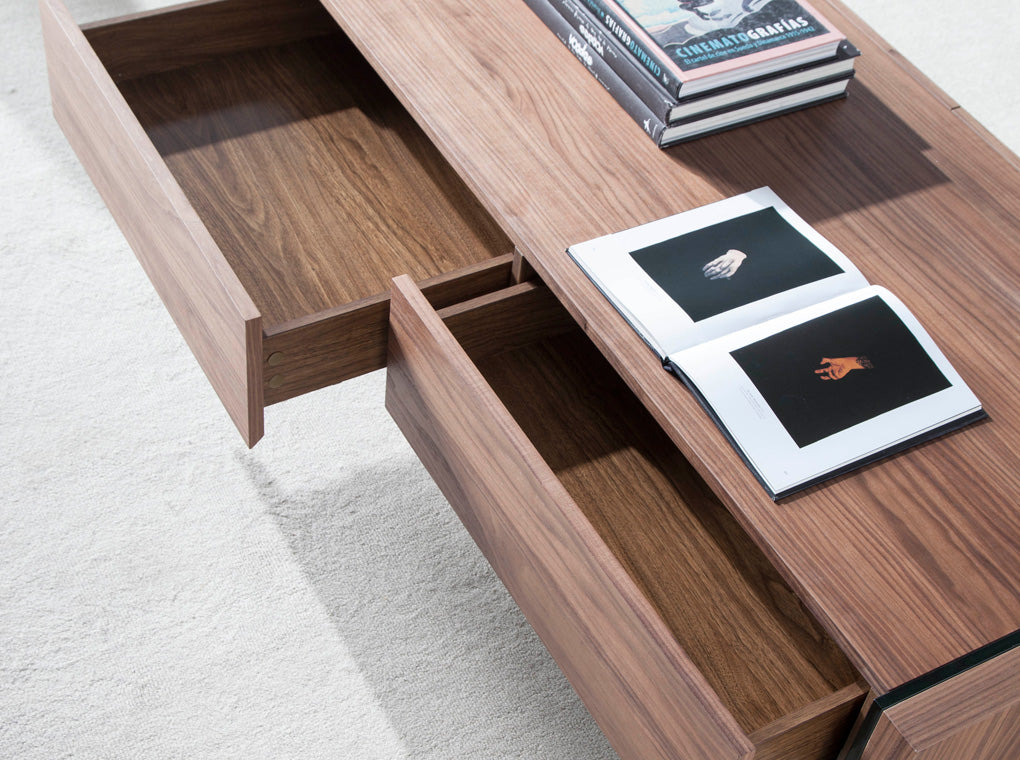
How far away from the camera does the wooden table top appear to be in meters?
0.98

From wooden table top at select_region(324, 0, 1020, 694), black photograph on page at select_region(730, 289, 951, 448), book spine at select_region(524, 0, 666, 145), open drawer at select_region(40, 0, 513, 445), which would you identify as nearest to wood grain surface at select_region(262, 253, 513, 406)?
open drawer at select_region(40, 0, 513, 445)

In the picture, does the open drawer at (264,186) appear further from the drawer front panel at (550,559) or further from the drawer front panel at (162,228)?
the drawer front panel at (550,559)

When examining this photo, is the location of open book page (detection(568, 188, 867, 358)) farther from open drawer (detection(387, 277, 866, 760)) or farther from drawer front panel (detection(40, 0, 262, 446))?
drawer front panel (detection(40, 0, 262, 446))

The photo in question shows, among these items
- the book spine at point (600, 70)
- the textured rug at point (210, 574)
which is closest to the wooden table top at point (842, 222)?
the book spine at point (600, 70)

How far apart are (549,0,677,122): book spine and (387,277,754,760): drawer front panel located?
0.34 metres

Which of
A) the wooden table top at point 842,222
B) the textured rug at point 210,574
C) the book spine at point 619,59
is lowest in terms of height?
the textured rug at point 210,574

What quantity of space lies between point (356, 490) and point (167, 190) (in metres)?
0.53

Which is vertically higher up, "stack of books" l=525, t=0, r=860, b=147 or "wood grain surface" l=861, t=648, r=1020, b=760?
"stack of books" l=525, t=0, r=860, b=147

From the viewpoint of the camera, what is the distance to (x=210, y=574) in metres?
1.50

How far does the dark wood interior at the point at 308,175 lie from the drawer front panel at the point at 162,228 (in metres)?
0.08

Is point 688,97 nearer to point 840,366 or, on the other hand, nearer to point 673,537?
point 840,366

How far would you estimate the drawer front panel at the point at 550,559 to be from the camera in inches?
37.9

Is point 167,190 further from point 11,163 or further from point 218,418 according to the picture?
point 11,163

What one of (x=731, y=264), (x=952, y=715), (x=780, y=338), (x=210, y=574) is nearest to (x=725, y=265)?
(x=731, y=264)
